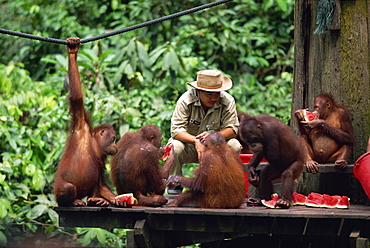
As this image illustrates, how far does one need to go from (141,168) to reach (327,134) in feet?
5.65

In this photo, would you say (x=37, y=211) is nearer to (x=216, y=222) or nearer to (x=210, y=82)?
(x=210, y=82)

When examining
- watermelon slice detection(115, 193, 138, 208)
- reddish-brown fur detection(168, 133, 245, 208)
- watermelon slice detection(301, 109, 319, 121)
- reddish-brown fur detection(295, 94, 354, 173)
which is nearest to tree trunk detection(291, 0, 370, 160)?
reddish-brown fur detection(295, 94, 354, 173)

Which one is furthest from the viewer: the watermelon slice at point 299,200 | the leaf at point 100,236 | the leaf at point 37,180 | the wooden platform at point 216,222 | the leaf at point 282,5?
the leaf at point 282,5

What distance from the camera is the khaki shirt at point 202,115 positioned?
5387 mm

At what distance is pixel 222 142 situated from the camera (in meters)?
4.54

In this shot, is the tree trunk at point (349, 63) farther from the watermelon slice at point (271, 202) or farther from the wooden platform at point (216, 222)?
the watermelon slice at point (271, 202)

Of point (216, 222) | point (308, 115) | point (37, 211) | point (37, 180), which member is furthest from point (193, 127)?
point (37, 211)

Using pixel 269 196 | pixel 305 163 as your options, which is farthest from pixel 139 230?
pixel 305 163

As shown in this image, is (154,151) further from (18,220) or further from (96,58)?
(96,58)

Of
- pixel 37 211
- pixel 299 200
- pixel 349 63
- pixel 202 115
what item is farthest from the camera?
pixel 37 211

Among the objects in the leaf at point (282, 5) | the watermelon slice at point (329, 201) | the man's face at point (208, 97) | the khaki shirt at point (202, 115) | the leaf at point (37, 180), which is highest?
the leaf at point (282, 5)

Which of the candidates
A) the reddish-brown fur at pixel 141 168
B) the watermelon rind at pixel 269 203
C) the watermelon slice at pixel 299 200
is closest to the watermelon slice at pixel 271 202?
the watermelon rind at pixel 269 203

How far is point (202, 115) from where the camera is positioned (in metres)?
5.46

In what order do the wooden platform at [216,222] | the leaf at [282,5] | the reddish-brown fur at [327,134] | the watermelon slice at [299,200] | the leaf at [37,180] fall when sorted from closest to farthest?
the wooden platform at [216,222] → the watermelon slice at [299,200] → the reddish-brown fur at [327,134] → the leaf at [37,180] → the leaf at [282,5]
